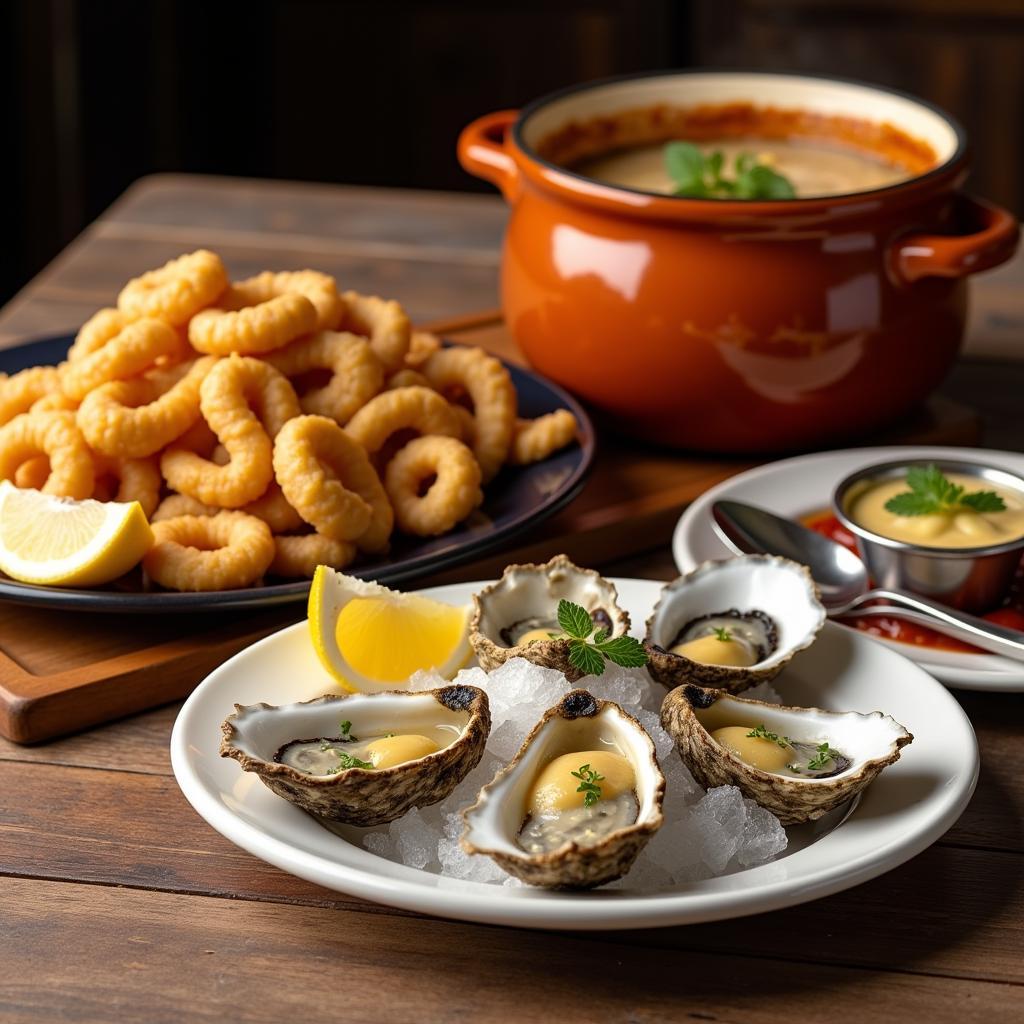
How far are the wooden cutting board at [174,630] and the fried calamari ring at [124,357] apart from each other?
9.4 inches

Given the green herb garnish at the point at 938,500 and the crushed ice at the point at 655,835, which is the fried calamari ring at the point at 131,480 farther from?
the green herb garnish at the point at 938,500

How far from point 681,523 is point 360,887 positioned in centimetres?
67

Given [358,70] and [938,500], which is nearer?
[938,500]

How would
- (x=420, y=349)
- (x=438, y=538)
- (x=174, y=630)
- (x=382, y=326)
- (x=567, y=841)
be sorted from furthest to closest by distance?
1. (x=420, y=349)
2. (x=382, y=326)
3. (x=438, y=538)
4. (x=174, y=630)
5. (x=567, y=841)

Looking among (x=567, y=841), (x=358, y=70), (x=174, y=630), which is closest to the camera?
(x=567, y=841)

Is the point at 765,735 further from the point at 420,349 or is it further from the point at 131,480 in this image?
the point at 420,349

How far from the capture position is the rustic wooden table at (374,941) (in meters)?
0.97

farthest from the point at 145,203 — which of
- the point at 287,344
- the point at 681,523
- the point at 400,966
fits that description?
the point at 400,966

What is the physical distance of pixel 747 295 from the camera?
166 cm

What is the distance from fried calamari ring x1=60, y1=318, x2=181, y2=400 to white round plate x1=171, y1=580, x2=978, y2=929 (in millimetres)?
384

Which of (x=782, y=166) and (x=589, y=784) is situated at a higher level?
(x=782, y=166)

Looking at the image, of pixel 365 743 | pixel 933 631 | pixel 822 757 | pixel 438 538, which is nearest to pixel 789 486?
pixel 933 631

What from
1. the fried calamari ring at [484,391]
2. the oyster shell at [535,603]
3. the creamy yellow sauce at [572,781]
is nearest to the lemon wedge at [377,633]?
the oyster shell at [535,603]

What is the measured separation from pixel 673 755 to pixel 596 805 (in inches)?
4.7
